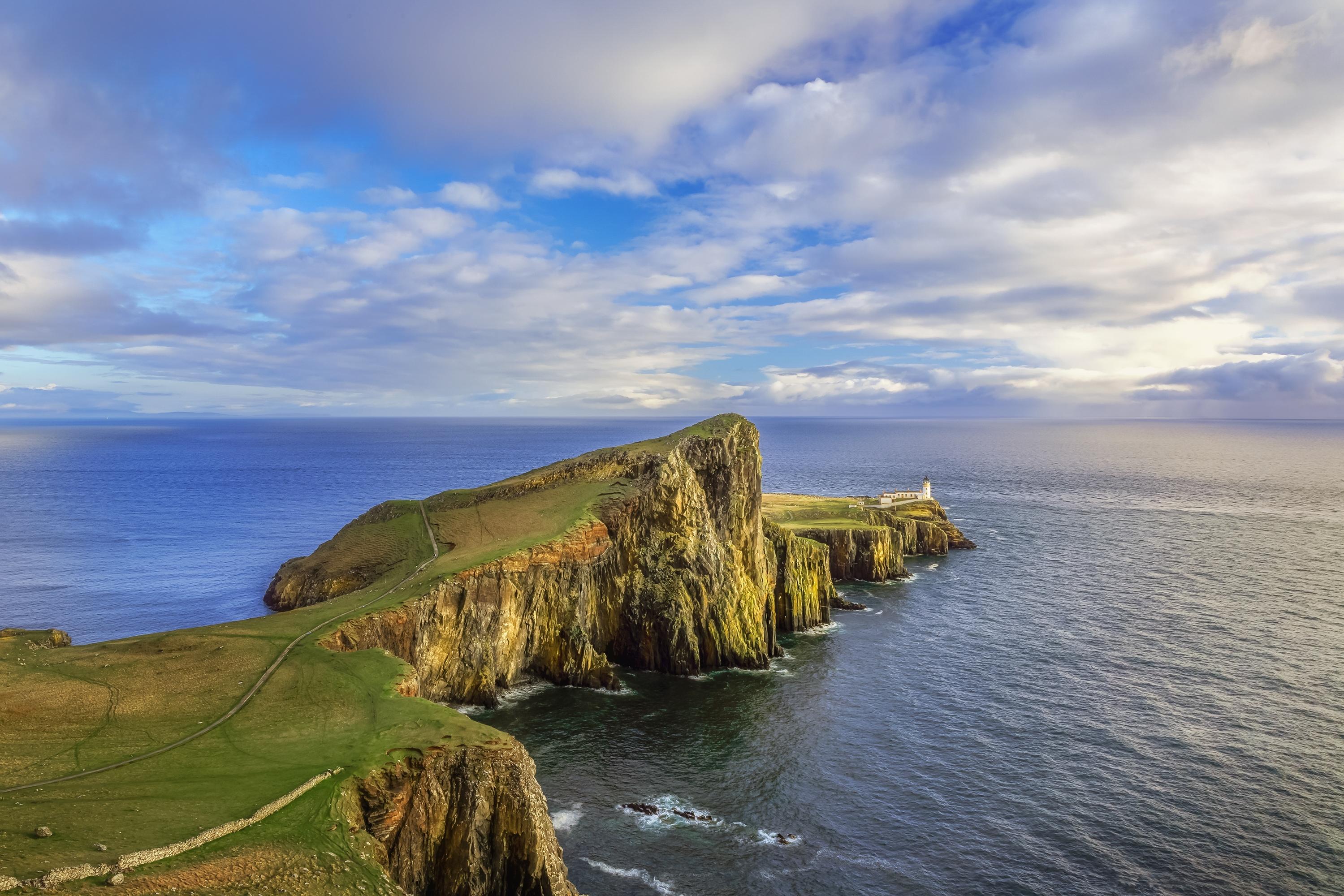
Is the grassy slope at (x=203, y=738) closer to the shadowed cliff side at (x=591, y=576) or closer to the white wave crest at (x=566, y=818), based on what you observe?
the shadowed cliff side at (x=591, y=576)

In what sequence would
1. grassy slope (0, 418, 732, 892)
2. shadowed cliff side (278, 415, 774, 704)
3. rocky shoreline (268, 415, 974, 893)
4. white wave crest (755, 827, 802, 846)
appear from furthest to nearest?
shadowed cliff side (278, 415, 774, 704) → white wave crest (755, 827, 802, 846) → rocky shoreline (268, 415, 974, 893) → grassy slope (0, 418, 732, 892)

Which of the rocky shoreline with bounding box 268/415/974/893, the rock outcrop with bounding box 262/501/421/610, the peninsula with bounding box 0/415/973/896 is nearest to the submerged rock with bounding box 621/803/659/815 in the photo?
the rocky shoreline with bounding box 268/415/974/893

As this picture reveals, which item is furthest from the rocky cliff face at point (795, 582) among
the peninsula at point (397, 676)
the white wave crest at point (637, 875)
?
the white wave crest at point (637, 875)

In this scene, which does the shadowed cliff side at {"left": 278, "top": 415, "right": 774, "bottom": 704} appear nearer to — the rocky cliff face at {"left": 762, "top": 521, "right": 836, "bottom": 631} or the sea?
the sea

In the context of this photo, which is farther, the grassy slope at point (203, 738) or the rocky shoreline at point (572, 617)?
the rocky shoreline at point (572, 617)

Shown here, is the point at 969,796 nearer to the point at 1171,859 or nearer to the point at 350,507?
the point at 1171,859

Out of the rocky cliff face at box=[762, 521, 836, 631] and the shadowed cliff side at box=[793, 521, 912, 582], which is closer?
the rocky cliff face at box=[762, 521, 836, 631]

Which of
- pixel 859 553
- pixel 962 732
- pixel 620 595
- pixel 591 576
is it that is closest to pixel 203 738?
pixel 591 576
